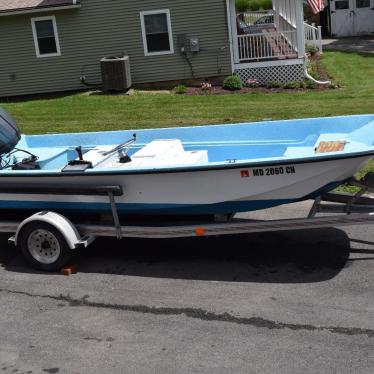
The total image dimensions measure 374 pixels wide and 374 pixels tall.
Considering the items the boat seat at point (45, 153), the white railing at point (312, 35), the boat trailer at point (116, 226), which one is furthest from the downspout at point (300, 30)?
the boat trailer at point (116, 226)

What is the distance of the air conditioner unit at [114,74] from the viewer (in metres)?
18.3

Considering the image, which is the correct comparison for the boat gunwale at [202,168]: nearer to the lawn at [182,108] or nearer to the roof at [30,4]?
the lawn at [182,108]

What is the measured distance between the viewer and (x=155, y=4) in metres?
18.9

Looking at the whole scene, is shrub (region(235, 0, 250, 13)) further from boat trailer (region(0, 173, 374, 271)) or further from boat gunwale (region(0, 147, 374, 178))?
boat gunwale (region(0, 147, 374, 178))

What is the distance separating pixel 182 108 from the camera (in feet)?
49.3

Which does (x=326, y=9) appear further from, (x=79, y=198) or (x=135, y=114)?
(x=79, y=198)

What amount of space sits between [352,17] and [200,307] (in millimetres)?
27440

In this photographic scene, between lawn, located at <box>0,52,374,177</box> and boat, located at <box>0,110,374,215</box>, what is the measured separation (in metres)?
5.33

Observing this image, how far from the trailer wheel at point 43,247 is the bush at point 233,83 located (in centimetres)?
1182

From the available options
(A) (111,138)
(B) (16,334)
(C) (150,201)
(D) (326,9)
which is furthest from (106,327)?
(D) (326,9)

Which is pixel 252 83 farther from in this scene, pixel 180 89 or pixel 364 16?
pixel 364 16

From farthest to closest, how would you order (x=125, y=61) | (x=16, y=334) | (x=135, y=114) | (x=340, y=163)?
1. (x=125, y=61)
2. (x=135, y=114)
3. (x=340, y=163)
4. (x=16, y=334)

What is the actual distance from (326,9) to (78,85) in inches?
639

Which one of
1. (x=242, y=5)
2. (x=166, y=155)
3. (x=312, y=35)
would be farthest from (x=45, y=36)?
(x=242, y=5)
